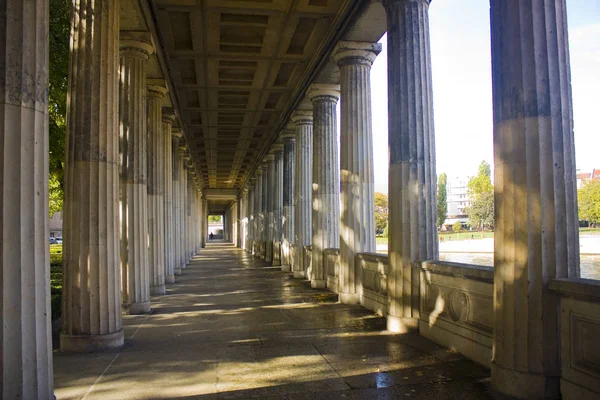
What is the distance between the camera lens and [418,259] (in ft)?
29.1

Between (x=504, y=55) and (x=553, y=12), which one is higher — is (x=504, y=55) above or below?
below


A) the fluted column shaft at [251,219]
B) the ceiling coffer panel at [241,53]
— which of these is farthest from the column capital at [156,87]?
the fluted column shaft at [251,219]

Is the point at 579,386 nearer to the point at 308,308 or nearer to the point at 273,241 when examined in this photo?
the point at 308,308

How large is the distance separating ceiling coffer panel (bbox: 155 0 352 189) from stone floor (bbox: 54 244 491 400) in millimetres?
7131

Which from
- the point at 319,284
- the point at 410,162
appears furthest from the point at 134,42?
the point at 319,284

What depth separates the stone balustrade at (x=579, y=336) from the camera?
4594 millimetres

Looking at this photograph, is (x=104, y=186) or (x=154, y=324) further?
(x=154, y=324)

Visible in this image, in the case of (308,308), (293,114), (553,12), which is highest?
(293,114)

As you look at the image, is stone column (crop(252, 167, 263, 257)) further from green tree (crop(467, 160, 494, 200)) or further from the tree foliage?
green tree (crop(467, 160, 494, 200))

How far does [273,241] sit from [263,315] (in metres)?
17.7

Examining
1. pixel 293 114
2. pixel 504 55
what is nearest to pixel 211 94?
pixel 293 114

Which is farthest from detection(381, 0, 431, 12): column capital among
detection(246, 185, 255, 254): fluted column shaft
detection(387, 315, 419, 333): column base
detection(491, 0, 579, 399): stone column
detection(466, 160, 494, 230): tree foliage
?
detection(466, 160, 494, 230): tree foliage

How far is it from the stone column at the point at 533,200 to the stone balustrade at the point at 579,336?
17 centimetres

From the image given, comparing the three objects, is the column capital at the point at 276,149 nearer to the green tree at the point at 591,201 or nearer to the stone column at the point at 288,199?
the stone column at the point at 288,199
